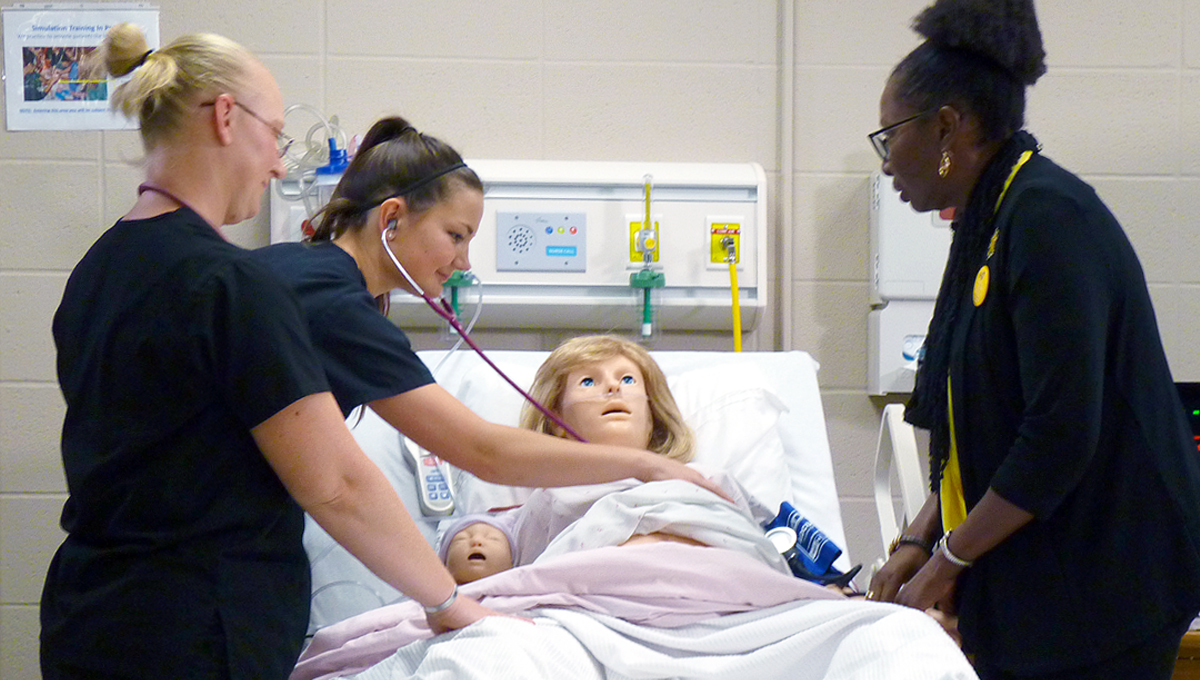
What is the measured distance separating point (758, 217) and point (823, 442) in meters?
0.57

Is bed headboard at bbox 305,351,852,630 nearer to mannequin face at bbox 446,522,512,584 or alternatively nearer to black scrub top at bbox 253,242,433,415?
mannequin face at bbox 446,522,512,584

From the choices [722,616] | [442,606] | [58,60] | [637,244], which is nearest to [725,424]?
[637,244]

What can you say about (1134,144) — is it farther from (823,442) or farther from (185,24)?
(185,24)

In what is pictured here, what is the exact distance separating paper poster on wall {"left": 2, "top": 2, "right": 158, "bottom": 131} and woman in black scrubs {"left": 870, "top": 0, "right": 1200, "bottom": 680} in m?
1.93

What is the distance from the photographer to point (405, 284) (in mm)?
1484

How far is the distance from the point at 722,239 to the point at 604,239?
0.28m

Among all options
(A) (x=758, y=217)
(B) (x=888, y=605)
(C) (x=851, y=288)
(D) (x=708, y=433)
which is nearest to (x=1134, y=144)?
(C) (x=851, y=288)

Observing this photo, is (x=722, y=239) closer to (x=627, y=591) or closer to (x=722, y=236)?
(x=722, y=236)

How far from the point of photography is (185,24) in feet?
8.04

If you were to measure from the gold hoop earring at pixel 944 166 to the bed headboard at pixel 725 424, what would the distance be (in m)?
0.79

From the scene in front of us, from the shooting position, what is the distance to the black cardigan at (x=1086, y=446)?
121 cm

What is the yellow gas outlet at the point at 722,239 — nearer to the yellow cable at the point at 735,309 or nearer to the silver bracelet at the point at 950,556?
the yellow cable at the point at 735,309

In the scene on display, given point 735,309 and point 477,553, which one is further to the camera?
point 735,309

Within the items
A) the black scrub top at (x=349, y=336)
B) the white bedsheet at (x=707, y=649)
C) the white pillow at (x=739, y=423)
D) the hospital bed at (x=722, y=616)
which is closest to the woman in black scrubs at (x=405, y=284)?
the black scrub top at (x=349, y=336)
